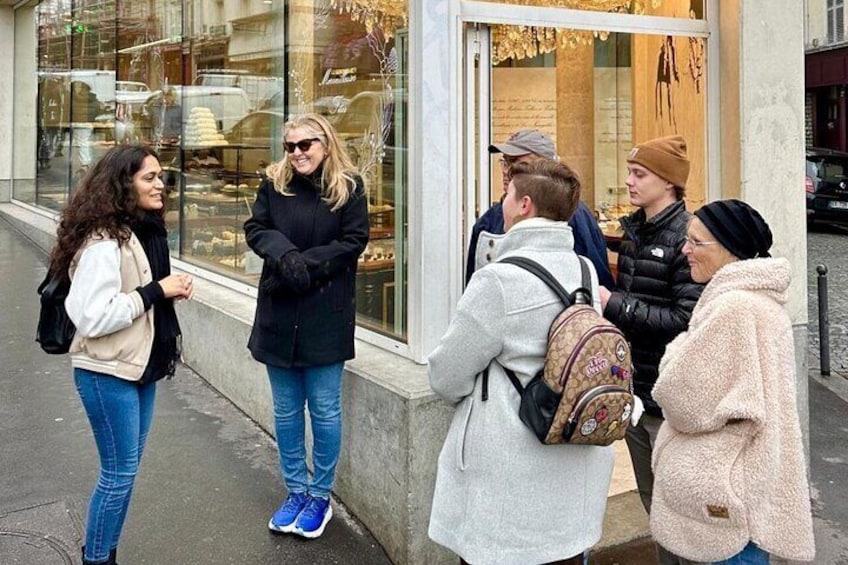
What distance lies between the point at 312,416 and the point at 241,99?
3801mm

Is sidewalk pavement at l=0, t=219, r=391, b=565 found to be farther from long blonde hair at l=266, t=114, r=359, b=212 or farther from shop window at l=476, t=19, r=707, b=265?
shop window at l=476, t=19, r=707, b=265

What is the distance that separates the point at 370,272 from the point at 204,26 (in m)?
4.04

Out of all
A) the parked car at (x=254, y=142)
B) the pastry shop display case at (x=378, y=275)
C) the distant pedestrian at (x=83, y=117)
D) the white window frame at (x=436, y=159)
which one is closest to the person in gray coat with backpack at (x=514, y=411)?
the white window frame at (x=436, y=159)

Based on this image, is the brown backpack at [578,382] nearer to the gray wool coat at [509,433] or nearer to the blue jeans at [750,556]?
the gray wool coat at [509,433]

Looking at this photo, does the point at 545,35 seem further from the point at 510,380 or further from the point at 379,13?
the point at 510,380

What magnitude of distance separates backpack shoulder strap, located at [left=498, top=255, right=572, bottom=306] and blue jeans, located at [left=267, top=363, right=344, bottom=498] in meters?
1.66

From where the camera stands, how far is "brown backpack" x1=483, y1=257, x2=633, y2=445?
2.32m


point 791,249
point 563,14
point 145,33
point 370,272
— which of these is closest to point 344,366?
point 370,272

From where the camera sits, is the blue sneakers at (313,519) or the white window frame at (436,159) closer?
the white window frame at (436,159)

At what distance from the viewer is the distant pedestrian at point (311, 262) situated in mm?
3725

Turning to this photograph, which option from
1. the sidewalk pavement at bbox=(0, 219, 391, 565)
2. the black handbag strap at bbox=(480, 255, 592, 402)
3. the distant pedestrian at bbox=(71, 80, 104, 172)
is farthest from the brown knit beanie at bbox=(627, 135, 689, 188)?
the distant pedestrian at bbox=(71, 80, 104, 172)

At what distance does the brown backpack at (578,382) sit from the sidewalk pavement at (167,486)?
189 cm

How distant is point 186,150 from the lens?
7.78m

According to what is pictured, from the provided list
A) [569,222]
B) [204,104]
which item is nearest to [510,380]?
[569,222]
